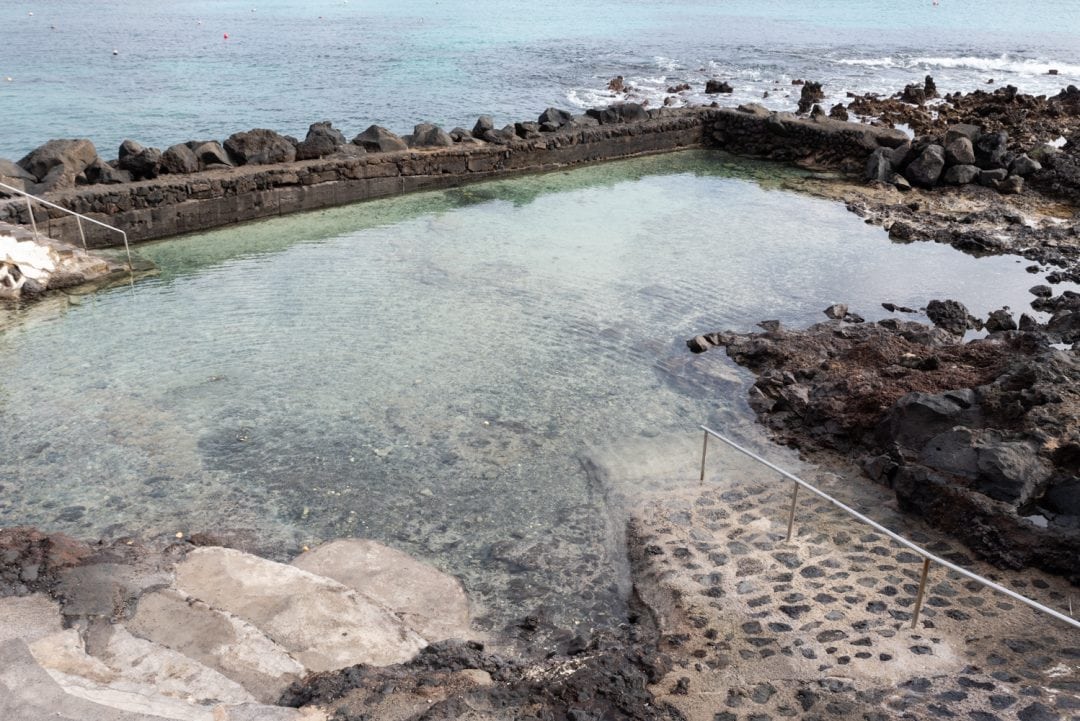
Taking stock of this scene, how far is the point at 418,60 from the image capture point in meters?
41.8

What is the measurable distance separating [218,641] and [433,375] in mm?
4994

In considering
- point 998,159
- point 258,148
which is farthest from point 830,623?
point 998,159

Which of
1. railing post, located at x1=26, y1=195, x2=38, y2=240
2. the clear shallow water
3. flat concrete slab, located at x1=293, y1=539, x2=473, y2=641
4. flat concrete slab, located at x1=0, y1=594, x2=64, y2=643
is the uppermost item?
railing post, located at x1=26, y1=195, x2=38, y2=240

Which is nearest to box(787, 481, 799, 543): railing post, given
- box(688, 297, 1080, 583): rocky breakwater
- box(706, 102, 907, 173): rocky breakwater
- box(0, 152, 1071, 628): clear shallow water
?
box(688, 297, 1080, 583): rocky breakwater

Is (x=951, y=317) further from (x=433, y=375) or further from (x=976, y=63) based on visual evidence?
(x=976, y=63)

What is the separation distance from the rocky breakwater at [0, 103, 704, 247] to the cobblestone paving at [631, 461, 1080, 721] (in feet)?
35.3

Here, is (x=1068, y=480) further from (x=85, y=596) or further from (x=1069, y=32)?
(x=1069, y=32)

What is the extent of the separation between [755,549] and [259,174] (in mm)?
11976

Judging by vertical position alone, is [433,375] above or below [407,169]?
below

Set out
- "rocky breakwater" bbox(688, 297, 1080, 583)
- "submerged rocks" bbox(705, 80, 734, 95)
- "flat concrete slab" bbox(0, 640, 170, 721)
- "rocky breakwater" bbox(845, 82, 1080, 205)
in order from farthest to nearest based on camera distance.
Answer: "submerged rocks" bbox(705, 80, 734, 95) → "rocky breakwater" bbox(845, 82, 1080, 205) → "rocky breakwater" bbox(688, 297, 1080, 583) → "flat concrete slab" bbox(0, 640, 170, 721)

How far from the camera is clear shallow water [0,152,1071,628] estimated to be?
737cm

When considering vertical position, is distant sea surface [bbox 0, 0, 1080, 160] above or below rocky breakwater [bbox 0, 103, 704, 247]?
above

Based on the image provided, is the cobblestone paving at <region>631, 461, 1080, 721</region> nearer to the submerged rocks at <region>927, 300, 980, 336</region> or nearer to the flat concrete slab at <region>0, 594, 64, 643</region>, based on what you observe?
the flat concrete slab at <region>0, 594, 64, 643</region>

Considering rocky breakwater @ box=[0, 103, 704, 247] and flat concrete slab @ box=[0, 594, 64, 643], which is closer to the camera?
flat concrete slab @ box=[0, 594, 64, 643]
